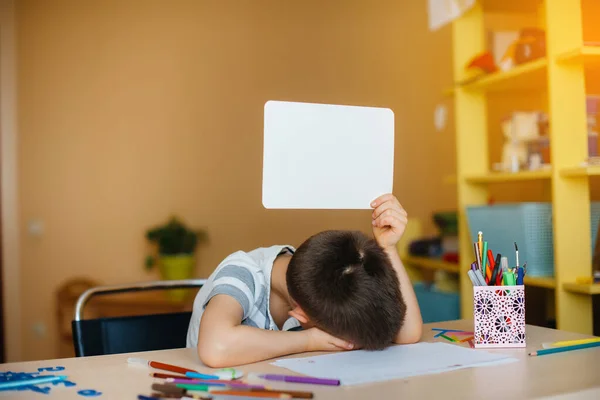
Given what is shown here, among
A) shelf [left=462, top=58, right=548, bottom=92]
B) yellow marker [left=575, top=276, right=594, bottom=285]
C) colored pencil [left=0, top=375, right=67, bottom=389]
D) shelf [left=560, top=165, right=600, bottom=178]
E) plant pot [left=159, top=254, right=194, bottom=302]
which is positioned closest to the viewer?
colored pencil [left=0, top=375, right=67, bottom=389]

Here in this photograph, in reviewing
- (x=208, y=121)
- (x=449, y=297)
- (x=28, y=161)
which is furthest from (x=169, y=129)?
(x=449, y=297)

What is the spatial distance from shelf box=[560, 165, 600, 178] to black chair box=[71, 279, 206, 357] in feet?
3.85

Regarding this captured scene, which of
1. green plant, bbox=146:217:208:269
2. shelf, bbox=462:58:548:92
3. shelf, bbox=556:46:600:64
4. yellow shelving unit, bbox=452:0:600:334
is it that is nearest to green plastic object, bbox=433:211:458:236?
shelf, bbox=462:58:548:92

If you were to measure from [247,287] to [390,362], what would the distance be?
0.31 metres

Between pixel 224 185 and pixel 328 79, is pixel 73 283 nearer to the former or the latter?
pixel 224 185

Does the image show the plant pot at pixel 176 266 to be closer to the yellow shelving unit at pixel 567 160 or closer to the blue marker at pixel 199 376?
the yellow shelving unit at pixel 567 160

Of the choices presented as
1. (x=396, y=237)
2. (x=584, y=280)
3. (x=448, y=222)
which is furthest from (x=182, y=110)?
(x=396, y=237)

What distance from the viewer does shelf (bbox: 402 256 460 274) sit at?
104 inches

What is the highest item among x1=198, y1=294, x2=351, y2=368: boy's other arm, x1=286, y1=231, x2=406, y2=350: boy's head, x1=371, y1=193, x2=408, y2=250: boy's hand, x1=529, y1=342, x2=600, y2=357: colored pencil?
x1=371, y1=193, x2=408, y2=250: boy's hand

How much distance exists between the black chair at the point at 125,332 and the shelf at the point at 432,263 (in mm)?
1440

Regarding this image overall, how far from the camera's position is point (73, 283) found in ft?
11.6

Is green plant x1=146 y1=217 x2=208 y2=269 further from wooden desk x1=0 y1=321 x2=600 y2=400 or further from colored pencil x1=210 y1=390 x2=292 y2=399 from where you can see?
colored pencil x1=210 y1=390 x2=292 y2=399

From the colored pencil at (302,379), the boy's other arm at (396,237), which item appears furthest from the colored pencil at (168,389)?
the boy's other arm at (396,237)

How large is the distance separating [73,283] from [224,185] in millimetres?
964
